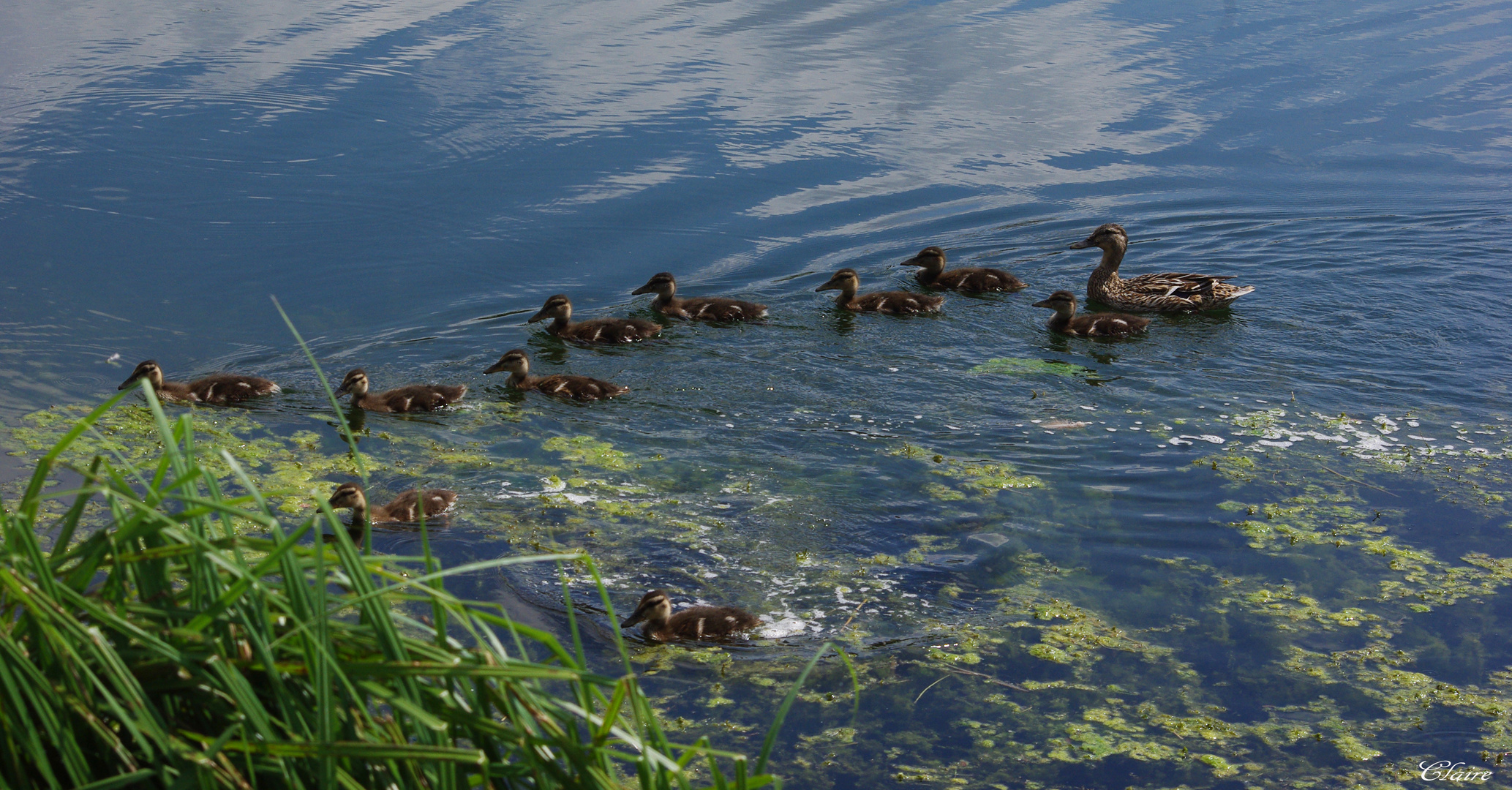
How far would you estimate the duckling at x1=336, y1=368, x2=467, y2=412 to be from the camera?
6383 millimetres

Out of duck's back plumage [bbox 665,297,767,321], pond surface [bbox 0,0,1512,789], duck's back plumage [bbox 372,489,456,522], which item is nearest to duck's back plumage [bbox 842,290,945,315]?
pond surface [bbox 0,0,1512,789]

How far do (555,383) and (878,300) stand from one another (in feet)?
7.45

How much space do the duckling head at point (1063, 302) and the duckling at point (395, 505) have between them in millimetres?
4222

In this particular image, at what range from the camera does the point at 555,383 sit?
6.68m

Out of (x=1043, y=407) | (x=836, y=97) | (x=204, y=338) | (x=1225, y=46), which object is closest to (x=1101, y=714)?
(x=1043, y=407)

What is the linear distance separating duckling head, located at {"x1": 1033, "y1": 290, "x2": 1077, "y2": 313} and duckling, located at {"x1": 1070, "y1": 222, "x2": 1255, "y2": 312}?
1.91 ft

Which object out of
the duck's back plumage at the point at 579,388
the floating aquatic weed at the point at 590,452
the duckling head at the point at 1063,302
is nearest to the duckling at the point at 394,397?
the duck's back plumage at the point at 579,388

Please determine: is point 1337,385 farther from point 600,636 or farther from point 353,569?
point 353,569

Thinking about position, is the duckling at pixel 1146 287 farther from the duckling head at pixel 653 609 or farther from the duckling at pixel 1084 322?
the duckling head at pixel 653 609

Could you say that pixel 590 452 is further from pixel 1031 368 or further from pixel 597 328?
pixel 1031 368

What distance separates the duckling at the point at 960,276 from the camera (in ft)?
26.7

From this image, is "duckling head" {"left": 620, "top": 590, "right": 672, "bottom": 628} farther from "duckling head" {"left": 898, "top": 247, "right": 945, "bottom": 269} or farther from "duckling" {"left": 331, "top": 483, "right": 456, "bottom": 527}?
"duckling head" {"left": 898, "top": 247, "right": 945, "bottom": 269}

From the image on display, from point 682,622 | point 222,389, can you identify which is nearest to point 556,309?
point 222,389

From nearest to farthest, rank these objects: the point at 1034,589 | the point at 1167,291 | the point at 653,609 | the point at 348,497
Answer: the point at 653,609, the point at 1034,589, the point at 348,497, the point at 1167,291
